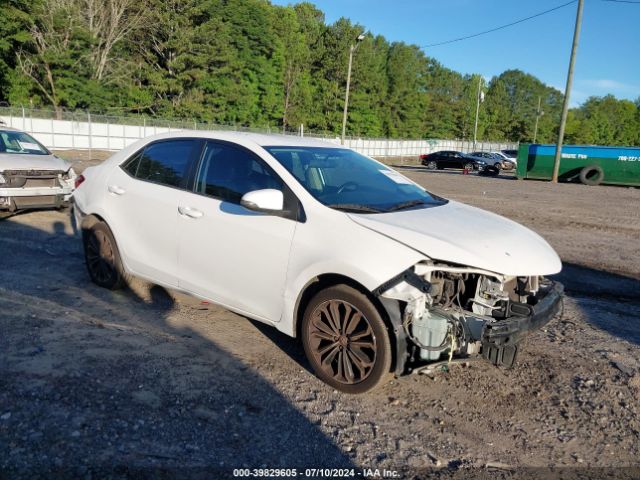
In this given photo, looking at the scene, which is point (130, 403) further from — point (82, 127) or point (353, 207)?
point (82, 127)

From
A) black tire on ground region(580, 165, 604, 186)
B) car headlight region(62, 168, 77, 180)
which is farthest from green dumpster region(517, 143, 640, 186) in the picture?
car headlight region(62, 168, 77, 180)

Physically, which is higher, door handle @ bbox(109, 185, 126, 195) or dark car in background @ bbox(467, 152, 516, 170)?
dark car in background @ bbox(467, 152, 516, 170)

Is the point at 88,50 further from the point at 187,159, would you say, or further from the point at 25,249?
the point at 187,159

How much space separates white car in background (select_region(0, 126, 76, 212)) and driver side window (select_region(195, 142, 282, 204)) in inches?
222

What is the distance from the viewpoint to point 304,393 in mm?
3664

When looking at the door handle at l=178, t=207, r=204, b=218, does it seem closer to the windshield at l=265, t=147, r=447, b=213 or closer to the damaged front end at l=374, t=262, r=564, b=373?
the windshield at l=265, t=147, r=447, b=213

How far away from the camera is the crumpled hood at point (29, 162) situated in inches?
345

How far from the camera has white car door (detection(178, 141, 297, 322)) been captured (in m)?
3.95

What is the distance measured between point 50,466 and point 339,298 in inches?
73.8

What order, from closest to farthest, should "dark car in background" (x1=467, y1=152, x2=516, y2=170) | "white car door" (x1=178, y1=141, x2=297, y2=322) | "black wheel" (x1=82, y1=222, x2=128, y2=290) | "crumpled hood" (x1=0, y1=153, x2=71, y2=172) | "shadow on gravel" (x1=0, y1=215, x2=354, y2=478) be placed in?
1. "shadow on gravel" (x1=0, y1=215, x2=354, y2=478)
2. "white car door" (x1=178, y1=141, x2=297, y2=322)
3. "black wheel" (x1=82, y1=222, x2=128, y2=290)
4. "crumpled hood" (x1=0, y1=153, x2=71, y2=172)
5. "dark car in background" (x1=467, y1=152, x2=516, y2=170)

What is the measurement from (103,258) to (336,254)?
2.98 meters

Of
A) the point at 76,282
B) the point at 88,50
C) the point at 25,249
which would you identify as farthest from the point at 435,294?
the point at 88,50

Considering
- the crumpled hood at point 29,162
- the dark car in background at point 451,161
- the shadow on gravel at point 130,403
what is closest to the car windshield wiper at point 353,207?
the shadow on gravel at point 130,403

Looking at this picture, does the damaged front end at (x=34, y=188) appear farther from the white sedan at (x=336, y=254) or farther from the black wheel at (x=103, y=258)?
the white sedan at (x=336, y=254)
